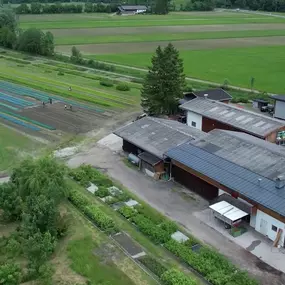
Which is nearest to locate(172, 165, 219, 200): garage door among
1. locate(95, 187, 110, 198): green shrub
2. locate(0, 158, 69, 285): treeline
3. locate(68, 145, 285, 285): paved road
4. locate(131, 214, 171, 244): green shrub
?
locate(68, 145, 285, 285): paved road

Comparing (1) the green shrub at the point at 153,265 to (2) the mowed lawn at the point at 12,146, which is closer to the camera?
(1) the green shrub at the point at 153,265

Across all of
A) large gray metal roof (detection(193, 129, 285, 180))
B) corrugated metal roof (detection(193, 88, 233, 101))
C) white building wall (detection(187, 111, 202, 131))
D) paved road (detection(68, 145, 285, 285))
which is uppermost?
large gray metal roof (detection(193, 129, 285, 180))

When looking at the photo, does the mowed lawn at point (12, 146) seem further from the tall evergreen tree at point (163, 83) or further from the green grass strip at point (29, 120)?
the tall evergreen tree at point (163, 83)

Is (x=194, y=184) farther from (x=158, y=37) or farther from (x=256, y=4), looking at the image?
(x=256, y=4)

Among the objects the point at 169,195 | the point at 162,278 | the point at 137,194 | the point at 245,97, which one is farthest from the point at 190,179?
the point at 245,97

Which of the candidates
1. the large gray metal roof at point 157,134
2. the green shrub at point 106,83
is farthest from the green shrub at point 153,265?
the green shrub at point 106,83

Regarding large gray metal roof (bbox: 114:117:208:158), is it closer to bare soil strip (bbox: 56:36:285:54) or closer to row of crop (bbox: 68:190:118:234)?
row of crop (bbox: 68:190:118:234)
